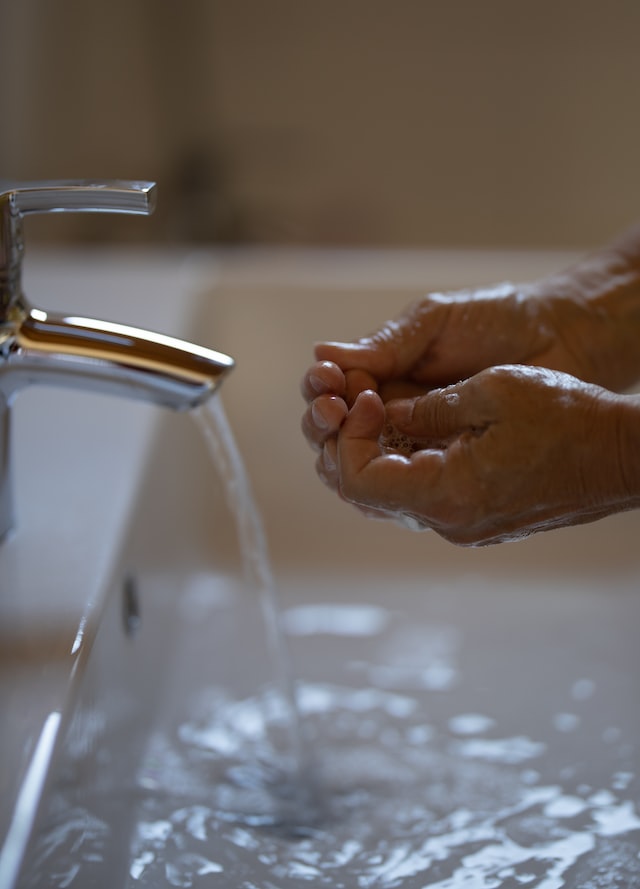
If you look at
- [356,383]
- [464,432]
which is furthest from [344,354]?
[464,432]

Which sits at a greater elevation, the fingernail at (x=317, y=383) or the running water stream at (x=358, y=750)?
the fingernail at (x=317, y=383)

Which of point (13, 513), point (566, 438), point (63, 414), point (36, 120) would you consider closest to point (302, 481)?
point (63, 414)

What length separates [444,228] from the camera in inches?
75.0

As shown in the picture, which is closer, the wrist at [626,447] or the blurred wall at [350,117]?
the wrist at [626,447]

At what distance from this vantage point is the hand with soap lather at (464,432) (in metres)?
0.47

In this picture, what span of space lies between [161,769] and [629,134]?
1505 millimetres

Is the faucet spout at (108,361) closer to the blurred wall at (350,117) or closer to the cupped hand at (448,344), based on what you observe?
the cupped hand at (448,344)

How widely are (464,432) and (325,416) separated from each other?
76 mm

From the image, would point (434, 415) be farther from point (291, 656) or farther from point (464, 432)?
point (291, 656)

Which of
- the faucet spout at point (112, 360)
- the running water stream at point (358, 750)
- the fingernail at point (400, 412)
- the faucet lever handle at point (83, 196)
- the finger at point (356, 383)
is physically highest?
the faucet lever handle at point (83, 196)

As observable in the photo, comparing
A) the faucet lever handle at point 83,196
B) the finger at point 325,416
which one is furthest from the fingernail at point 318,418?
the faucet lever handle at point 83,196

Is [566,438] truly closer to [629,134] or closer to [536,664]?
[536,664]

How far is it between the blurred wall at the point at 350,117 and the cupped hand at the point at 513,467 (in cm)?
128

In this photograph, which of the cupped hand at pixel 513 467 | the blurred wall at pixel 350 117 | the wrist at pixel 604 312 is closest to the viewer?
the cupped hand at pixel 513 467
